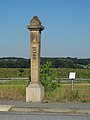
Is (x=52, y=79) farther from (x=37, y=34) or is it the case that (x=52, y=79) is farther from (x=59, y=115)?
(x=59, y=115)

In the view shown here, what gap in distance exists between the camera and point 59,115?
9734 millimetres

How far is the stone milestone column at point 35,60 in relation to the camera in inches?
499

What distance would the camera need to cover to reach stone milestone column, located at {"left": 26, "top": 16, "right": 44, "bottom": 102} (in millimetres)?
12672

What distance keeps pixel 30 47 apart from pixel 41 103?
2430 millimetres

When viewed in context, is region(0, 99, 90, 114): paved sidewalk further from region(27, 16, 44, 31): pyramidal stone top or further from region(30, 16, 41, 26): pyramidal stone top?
region(30, 16, 41, 26): pyramidal stone top

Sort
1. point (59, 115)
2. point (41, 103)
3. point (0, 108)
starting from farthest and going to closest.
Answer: point (41, 103) < point (0, 108) < point (59, 115)

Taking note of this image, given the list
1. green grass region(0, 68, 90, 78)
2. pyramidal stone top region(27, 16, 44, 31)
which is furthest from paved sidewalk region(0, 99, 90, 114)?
green grass region(0, 68, 90, 78)

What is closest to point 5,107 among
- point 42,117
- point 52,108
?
point 52,108

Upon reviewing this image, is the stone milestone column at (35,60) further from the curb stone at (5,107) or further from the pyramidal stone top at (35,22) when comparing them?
the curb stone at (5,107)

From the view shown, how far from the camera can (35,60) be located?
42.3 ft

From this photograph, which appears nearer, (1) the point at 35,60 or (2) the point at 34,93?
(2) the point at 34,93

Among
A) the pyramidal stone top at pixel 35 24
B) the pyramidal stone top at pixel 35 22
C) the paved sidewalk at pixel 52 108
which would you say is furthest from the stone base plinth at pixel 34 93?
the pyramidal stone top at pixel 35 22

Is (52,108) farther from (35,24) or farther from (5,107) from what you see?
(35,24)

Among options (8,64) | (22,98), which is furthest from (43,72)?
(8,64)
